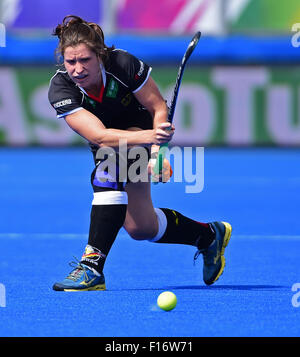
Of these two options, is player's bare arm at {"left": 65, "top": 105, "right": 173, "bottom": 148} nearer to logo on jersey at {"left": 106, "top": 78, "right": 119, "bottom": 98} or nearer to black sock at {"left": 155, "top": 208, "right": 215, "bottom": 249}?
logo on jersey at {"left": 106, "top": 78, "right": 119, "bottom": 98}

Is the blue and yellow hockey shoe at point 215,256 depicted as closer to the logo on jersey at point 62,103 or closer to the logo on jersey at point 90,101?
the logo on jersey at point 90,101

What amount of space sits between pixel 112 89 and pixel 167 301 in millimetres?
1343

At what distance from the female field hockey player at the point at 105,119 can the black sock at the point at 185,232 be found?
5.3 inches

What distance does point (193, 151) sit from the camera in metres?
16.9

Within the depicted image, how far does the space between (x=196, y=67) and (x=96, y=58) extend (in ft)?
38.6

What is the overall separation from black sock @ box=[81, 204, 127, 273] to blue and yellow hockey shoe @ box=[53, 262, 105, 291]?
0.12ft

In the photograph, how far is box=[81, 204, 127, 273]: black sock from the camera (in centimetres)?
566

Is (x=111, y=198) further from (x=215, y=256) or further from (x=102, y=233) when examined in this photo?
(x=215, y=256)

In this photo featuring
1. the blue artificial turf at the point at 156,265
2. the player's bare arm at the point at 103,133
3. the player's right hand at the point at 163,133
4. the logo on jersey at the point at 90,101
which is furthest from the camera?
the logo on jersey at the point at 90,101

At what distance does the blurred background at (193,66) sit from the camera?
17.1m

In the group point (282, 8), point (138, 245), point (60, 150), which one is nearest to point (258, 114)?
point (282, 8)

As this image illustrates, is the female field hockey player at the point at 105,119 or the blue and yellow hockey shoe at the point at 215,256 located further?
the blue and yellow hockey shoe at the point at 215,256

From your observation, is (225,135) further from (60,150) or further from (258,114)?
(60,150)

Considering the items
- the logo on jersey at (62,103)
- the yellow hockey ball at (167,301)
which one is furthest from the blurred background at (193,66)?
the yellow hockey ball at (167,301)
